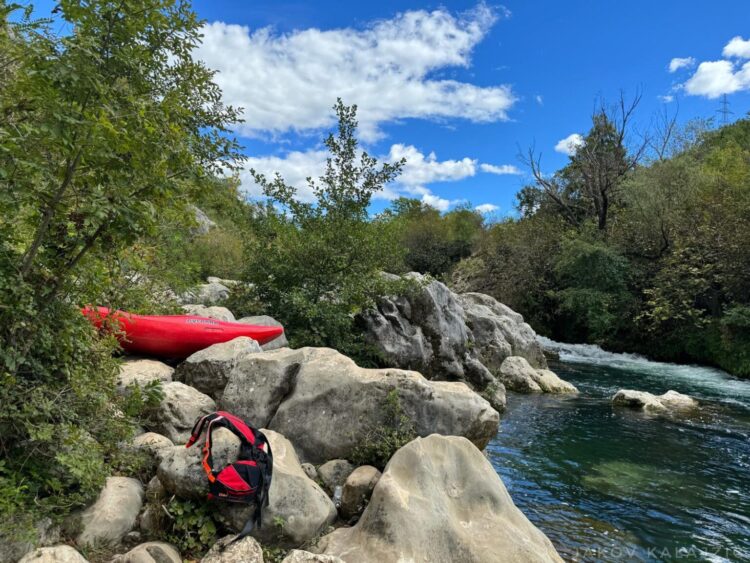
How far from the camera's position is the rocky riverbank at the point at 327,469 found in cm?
409

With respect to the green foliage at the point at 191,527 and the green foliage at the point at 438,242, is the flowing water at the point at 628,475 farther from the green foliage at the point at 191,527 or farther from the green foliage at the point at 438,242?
the green foliage at the point at 438,242

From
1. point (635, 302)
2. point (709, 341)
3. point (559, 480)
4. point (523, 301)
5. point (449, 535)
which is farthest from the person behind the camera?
point (523, 301)

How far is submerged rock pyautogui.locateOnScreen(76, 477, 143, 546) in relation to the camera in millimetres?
3789

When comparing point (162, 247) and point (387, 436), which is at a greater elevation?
point (162, 247)

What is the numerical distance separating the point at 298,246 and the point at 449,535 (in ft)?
23.2

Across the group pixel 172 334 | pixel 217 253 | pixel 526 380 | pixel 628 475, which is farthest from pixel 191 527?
pixel 217 253

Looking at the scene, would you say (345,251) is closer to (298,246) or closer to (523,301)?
(298,246)

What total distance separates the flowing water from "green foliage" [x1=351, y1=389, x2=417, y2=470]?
2091mm

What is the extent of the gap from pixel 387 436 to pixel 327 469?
2.42 feet

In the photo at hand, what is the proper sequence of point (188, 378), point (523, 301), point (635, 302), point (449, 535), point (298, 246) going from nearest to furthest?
1. point (449, 535)
2. point (188, 378)
3. point (298, 246)
4. point (635, 302)
5. point (523, 301)

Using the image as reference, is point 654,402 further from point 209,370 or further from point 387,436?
point 209,370

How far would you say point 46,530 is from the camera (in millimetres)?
3588

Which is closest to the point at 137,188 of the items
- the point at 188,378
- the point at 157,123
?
the point at 157,123

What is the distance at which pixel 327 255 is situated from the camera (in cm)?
1041
